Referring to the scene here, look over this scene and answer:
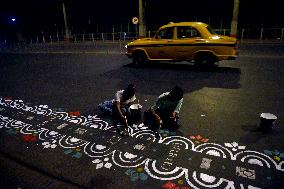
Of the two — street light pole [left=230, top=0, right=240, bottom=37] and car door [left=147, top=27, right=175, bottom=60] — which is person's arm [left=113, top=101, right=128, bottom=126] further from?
street light pole [left=230, top=0, right=240, bottom=37]

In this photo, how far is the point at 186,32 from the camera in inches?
372

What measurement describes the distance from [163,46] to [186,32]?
3.59 ft

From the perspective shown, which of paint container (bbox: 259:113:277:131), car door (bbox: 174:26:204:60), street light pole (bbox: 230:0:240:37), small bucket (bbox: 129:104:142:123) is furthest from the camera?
street light pole (bbox: 230:0:240:37)

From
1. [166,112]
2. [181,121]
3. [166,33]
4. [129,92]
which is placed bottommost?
[181,121]

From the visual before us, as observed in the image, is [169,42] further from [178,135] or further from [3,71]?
[3,71]

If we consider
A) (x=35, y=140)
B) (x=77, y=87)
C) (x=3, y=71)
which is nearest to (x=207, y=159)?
(x=35, y=140)

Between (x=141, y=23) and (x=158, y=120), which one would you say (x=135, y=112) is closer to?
(x=158, y=120)

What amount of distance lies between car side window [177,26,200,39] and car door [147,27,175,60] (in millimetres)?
299

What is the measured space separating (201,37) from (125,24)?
20.6 meters

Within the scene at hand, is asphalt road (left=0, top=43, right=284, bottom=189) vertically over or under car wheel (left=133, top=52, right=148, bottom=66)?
under

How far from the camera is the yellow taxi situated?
8961 millimetres

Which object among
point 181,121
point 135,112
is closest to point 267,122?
point 181,121

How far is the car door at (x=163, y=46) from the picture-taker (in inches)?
380

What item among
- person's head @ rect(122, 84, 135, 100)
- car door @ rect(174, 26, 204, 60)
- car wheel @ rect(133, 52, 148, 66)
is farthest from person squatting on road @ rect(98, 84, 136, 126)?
car wheel @ rect(133, 52, 148, 66)
